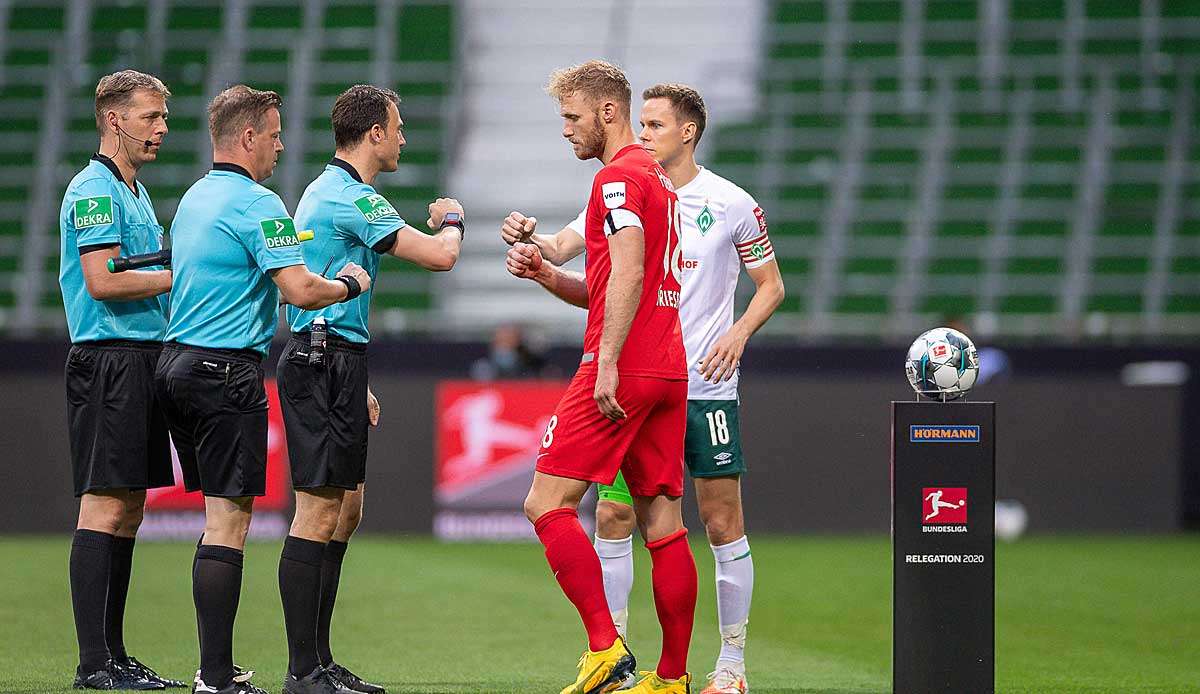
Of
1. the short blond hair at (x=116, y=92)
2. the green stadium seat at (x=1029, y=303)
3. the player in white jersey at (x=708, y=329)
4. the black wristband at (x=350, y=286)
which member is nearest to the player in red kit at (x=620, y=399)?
the player in white jersey at (x=708, y=329)

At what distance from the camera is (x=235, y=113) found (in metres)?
6.02

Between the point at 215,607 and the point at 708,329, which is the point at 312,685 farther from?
the point at 708,329

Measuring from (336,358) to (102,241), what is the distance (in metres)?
1.10

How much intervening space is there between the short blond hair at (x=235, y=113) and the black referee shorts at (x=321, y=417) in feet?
2.74

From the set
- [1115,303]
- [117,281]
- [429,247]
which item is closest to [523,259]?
[429,247]

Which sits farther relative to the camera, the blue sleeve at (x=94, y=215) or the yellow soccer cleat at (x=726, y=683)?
the blue sleeve at (x=94, y=215)

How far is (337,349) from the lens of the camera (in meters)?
6.20

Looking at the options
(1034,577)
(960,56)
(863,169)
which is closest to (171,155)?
(863,169)

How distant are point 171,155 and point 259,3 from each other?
2945mm

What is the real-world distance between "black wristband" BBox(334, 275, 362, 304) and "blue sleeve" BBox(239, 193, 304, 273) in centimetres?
16

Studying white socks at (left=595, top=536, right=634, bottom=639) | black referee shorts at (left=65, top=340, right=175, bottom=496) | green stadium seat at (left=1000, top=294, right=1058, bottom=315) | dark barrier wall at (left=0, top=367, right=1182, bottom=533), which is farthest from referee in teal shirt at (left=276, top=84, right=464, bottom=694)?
green stadium seat at (left=1000, top=294, right=1058, bottom=315)

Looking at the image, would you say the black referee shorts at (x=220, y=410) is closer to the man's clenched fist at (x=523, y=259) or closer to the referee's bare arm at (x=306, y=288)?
the referee's bare arm at (x=306, y=288)

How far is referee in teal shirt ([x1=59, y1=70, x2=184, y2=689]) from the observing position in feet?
21.0

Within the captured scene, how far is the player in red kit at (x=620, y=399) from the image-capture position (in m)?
5.78
